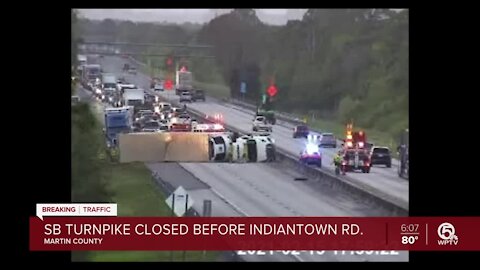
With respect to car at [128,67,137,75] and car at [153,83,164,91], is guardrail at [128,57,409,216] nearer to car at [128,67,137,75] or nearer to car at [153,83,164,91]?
A: car at [153,83,164,91]

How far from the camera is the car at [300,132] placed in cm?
870

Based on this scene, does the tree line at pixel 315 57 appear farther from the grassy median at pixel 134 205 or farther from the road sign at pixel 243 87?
the grassy median at pixel 134 205

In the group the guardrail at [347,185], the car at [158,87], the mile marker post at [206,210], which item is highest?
the car at [158,87]

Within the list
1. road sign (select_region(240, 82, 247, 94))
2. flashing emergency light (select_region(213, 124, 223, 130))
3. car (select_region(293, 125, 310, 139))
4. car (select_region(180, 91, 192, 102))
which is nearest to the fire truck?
car (select_region(293, 125, 310, 139))

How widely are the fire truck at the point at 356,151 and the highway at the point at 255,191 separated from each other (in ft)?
1.02

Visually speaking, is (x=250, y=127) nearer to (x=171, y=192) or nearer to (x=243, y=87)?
(x=243, y=87)

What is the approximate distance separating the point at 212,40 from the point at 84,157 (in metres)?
1.50

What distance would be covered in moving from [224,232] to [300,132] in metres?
1.13

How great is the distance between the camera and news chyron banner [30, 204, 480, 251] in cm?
827

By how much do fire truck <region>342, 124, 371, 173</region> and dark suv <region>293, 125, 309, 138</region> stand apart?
35 centimetres

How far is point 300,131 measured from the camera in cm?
873

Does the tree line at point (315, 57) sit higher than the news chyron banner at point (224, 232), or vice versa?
the tree line at point (315, 57)
